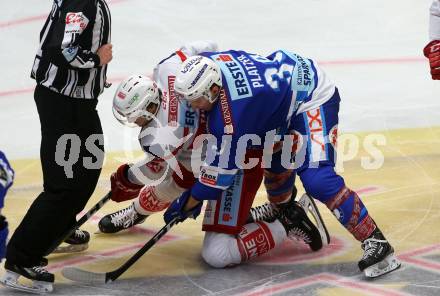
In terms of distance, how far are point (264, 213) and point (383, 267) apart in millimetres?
708

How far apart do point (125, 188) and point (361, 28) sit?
3.60m

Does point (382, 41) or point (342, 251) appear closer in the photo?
point (342, 251)

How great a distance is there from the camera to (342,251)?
3.96m

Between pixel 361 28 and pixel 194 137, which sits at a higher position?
pixel 361 28

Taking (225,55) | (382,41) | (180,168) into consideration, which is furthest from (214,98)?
(382,41)

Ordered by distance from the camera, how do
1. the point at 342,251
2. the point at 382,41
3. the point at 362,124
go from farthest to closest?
the point at 382,41
the point at 362,124
the point at 342,251

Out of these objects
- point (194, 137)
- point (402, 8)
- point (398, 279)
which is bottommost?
point (398, 279)

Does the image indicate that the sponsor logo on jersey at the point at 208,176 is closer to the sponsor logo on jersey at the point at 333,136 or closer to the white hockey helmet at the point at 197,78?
the white hockey helmet at the point at 197,78

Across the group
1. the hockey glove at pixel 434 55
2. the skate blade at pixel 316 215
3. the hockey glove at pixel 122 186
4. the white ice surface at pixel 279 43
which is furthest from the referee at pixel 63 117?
the white ice surface at pixel 279 43

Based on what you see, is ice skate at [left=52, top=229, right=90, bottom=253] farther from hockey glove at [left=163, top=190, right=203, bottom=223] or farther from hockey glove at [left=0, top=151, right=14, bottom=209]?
hockey glove at [left=0, top=151, right=14, bottom=209]

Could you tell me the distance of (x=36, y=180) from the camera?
509cm

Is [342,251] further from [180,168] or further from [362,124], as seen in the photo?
[362,124]

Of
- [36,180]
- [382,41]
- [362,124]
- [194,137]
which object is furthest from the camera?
[382,41]

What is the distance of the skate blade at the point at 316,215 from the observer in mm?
4008
